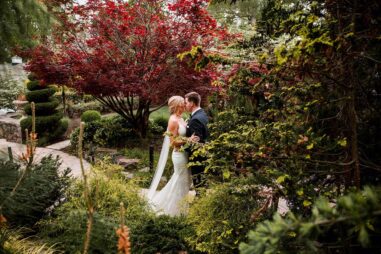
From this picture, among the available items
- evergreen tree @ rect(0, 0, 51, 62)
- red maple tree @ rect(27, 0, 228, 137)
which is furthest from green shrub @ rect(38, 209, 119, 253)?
red maple tree @ rect(27, 0, 228, 137)

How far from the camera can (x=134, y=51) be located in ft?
27.0

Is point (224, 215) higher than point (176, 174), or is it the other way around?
point (224, 215)

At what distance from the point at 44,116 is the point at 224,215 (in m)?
8.86

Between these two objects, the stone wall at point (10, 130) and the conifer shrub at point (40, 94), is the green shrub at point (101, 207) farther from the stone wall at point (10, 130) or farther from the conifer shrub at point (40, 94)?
the stone wall at point (10, 130)

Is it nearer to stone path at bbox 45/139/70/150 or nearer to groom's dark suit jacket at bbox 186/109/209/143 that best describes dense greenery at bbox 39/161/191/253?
groom's dark suit jacket at bbox 186/109/209/143

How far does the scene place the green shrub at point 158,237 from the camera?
3926mm

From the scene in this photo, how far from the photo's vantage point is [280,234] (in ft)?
3.64

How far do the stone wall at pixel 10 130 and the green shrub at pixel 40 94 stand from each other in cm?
130

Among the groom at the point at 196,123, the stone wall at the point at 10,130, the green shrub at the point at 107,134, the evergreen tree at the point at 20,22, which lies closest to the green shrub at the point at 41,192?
the evergreen tree at the point at 20,22

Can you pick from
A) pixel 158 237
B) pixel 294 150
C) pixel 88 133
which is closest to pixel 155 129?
pixel 88 133

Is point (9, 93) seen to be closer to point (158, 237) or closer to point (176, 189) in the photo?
point (176, 189)

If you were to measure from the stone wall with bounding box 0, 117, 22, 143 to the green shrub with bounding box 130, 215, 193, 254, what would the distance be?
8.91 m

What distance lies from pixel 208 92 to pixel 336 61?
19.5ft

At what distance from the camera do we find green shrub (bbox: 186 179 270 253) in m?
3.00
